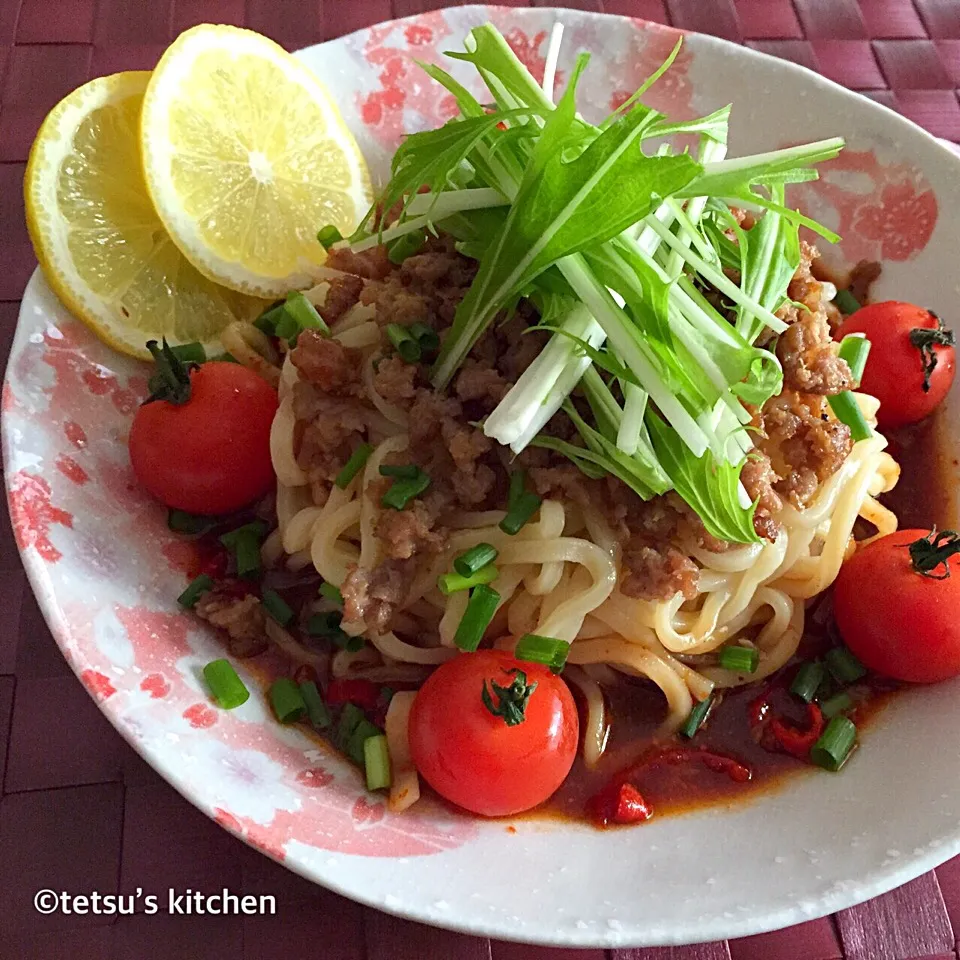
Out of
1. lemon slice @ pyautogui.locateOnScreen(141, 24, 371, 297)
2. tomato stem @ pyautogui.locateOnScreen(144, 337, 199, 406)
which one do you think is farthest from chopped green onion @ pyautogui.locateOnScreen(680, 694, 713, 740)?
lemon slice @ pyautogui.locateOnScreen(141, 24, 371, 297)

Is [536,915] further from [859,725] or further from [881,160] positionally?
[881,160]

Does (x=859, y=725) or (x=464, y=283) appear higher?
(x=464, y=283)

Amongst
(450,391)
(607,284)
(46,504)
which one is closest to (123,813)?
(46,504)

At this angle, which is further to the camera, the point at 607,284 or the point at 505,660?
the point at 505,660

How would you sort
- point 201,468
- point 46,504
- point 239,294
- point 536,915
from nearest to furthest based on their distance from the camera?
point 536,915 < point 46,504 < point 201,468 < point 239,294

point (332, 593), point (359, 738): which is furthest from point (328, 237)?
point (359, 738)

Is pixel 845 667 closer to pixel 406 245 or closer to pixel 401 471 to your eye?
pixel 401 471
